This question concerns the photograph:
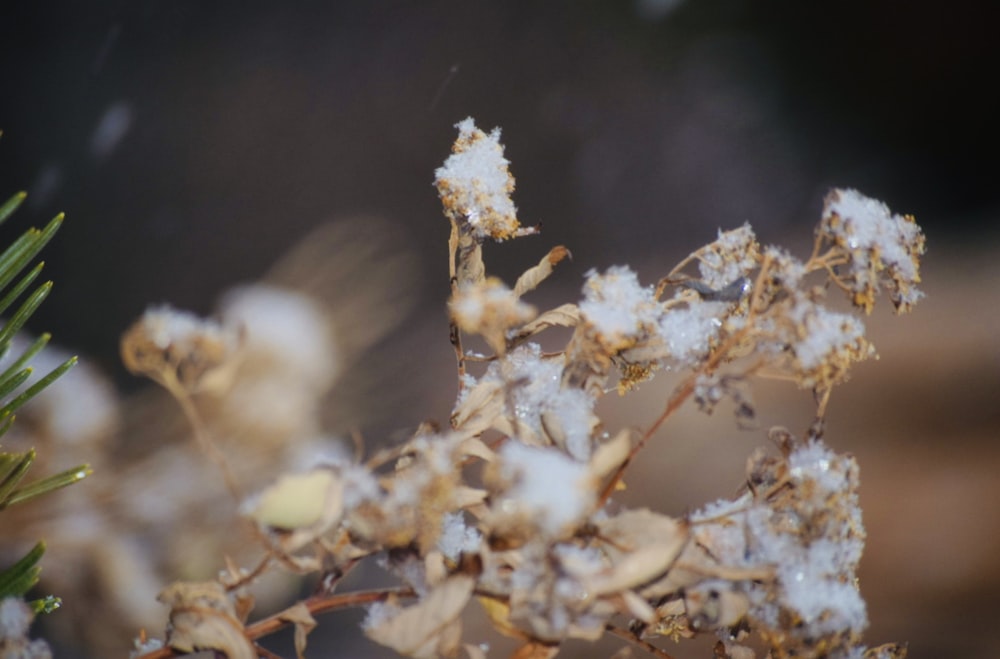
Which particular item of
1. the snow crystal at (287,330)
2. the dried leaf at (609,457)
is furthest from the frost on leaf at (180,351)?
the snow crystal at (287,330)

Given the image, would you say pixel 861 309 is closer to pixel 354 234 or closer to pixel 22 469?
pixel 22 469

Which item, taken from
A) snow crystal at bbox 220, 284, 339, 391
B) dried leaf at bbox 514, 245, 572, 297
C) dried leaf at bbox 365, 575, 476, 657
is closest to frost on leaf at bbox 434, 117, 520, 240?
dried leaf at bbox 514, 245, 572, 297

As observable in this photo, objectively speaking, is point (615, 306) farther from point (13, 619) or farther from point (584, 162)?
point (584, 162)

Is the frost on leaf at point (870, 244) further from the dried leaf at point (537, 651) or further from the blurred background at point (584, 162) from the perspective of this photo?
the blurred background at point (584, 162)

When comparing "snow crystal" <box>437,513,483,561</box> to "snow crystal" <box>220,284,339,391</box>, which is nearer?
"snow crystal" <box>437,513,483,561</box>

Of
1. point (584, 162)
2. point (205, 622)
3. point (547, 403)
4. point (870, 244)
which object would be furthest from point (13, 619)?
point (584, 162)

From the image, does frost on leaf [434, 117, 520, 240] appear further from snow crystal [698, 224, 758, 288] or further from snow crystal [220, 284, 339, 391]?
snow crystal [220, 284, 339, 391]
